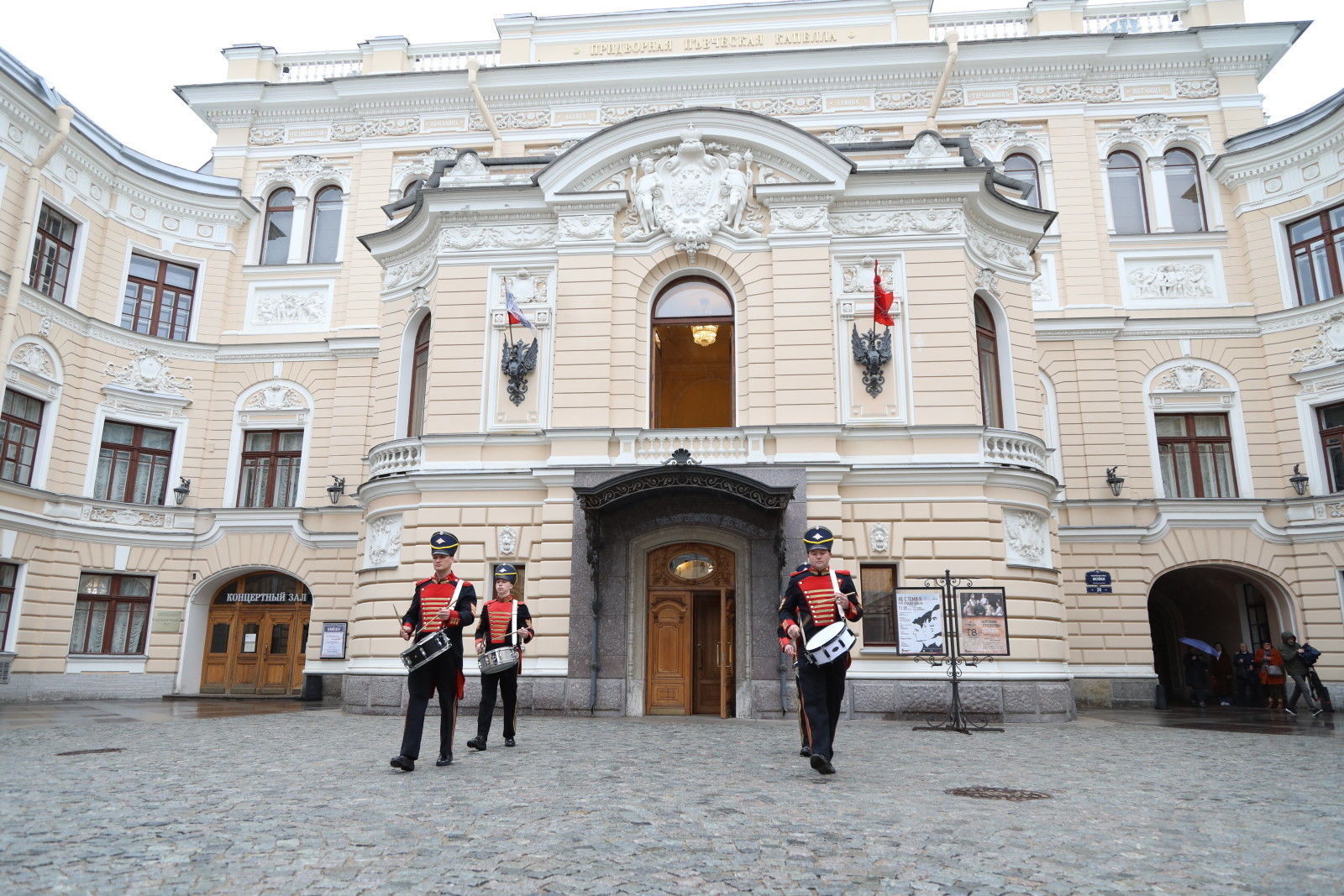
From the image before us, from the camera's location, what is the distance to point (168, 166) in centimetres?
2555

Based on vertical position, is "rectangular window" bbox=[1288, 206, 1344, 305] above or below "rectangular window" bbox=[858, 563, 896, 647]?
above

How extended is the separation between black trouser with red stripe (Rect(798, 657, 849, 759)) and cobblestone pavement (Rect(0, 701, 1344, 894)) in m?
0.37

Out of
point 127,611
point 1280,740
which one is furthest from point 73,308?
point 1280,740

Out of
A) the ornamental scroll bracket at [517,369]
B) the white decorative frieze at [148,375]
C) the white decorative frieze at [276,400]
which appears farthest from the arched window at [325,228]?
the ornamental scroll bracket at [517,369]

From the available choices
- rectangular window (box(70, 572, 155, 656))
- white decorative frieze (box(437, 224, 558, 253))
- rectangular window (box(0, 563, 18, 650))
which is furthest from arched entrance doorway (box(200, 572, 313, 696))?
white decorative frieze (box(437, 224, 558, 253))

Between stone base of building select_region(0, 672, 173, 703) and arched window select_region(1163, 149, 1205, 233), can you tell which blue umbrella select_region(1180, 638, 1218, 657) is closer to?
arched window select_region(1163, 149, 1205, 233)

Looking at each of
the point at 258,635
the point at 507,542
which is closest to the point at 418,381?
the point at 507,542

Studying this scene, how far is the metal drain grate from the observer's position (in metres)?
7.85

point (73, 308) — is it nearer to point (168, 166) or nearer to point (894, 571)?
point (168, 166)

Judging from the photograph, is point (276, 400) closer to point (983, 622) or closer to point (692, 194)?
point (692, 194)

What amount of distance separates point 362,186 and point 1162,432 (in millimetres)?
23081

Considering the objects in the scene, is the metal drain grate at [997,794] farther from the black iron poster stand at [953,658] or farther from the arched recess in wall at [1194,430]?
the arched recess in wall at [1194,430]

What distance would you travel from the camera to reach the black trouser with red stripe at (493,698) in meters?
11.0

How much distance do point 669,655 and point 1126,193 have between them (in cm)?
1838
